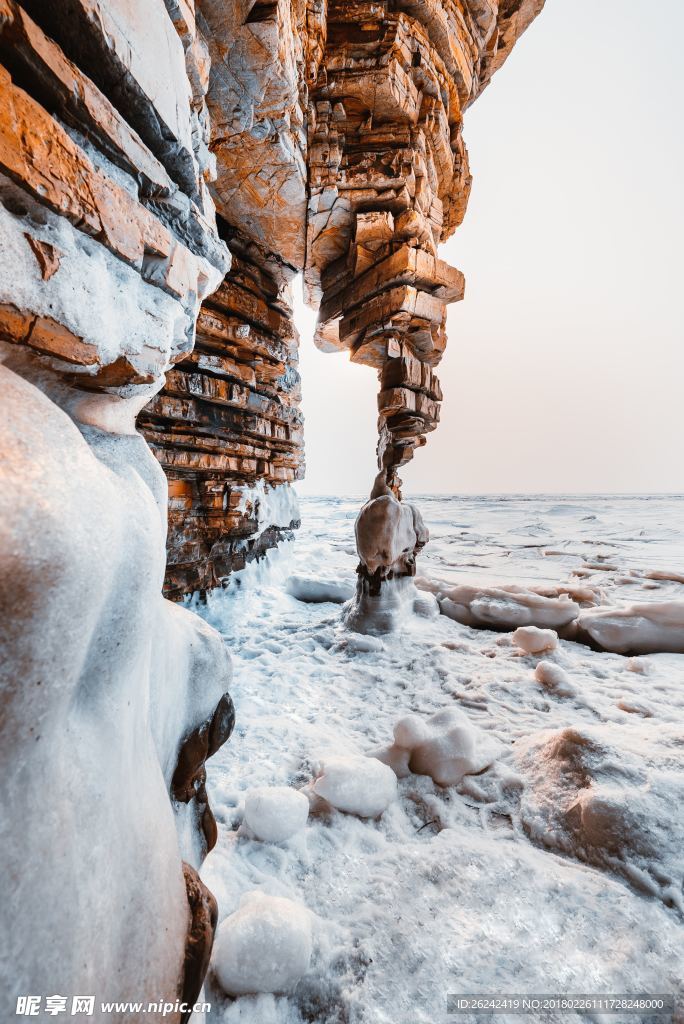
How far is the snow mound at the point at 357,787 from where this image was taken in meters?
1.77

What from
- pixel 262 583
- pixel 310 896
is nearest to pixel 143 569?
pixel 310 896

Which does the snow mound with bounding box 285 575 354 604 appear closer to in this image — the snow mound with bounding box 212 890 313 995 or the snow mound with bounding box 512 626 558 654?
the snow mound with bounding box 512 626 558 654

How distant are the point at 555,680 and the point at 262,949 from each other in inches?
102

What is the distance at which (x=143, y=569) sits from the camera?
79 centimetres

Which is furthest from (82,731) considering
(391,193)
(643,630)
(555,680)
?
(391,193)

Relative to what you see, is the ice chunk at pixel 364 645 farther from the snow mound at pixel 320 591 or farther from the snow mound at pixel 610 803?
the snow mound at pixel 610 803

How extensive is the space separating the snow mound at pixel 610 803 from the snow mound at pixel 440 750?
0.21m

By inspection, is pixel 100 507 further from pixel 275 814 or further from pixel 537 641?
pixel 537 641

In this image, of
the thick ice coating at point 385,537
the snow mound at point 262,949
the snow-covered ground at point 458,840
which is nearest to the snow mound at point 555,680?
the snow-covered ground at point 458,840

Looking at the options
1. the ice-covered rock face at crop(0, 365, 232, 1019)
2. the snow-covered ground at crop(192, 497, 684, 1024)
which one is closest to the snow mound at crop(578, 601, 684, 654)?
the snow-covered ground at crop(192, 497, 684, 1024)

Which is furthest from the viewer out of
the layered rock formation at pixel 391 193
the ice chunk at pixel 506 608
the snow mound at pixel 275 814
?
the ice chunk at pixel 506 608

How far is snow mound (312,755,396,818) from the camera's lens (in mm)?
1766

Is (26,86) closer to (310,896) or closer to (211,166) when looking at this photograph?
(211,166)

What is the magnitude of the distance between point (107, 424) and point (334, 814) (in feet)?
6.16
